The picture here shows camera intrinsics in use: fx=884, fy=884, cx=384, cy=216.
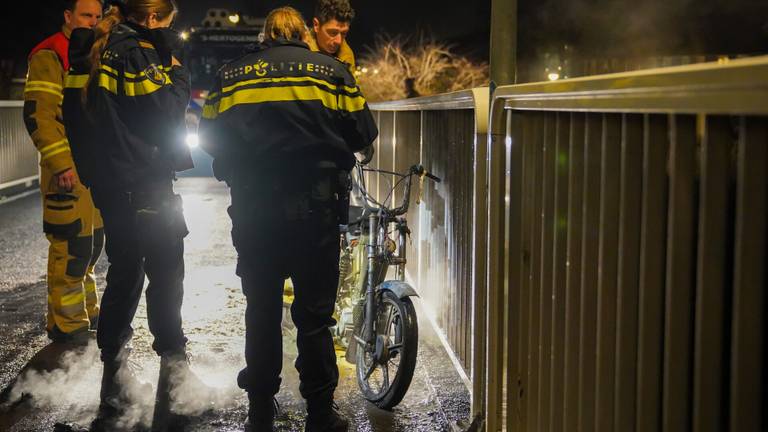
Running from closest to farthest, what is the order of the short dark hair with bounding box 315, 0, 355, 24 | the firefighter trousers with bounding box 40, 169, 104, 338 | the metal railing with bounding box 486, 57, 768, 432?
the metal railing with bounding box 486, 57, 768, 432 < the short dark hair with bounding box 315, 0, 355, 24 < the firefighter trousers with bounding box 40, 169, 104, 338

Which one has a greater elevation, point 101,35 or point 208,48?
point 208,48

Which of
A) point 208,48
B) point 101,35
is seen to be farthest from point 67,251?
point 208,48

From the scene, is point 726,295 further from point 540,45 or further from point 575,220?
point 540,45

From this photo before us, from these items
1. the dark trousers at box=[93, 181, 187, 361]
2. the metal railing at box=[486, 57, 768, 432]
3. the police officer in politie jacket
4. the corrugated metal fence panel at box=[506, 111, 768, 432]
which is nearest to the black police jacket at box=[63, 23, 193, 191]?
the dark trousers at box=[93, 181, 187, 361]

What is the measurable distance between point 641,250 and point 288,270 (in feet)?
7.23

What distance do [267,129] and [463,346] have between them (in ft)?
4.91

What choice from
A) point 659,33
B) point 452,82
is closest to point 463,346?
point 659,33

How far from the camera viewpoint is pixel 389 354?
14.6 feet

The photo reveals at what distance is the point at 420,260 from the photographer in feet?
19.2

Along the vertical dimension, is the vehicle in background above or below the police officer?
above

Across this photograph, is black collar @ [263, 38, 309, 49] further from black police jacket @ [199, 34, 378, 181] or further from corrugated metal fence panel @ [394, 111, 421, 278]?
corrugated metal fence panel @ [394, 111, 421, 278]

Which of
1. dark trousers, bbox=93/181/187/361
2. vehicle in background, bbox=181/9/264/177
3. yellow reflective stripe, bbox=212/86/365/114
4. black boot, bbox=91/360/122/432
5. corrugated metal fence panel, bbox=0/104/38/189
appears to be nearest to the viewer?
yellow reflective stripe, bbox=212/86/365/114

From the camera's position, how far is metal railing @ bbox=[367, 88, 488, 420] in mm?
3799

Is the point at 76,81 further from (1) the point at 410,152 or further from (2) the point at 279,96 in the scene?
(1) the point at 410,152
